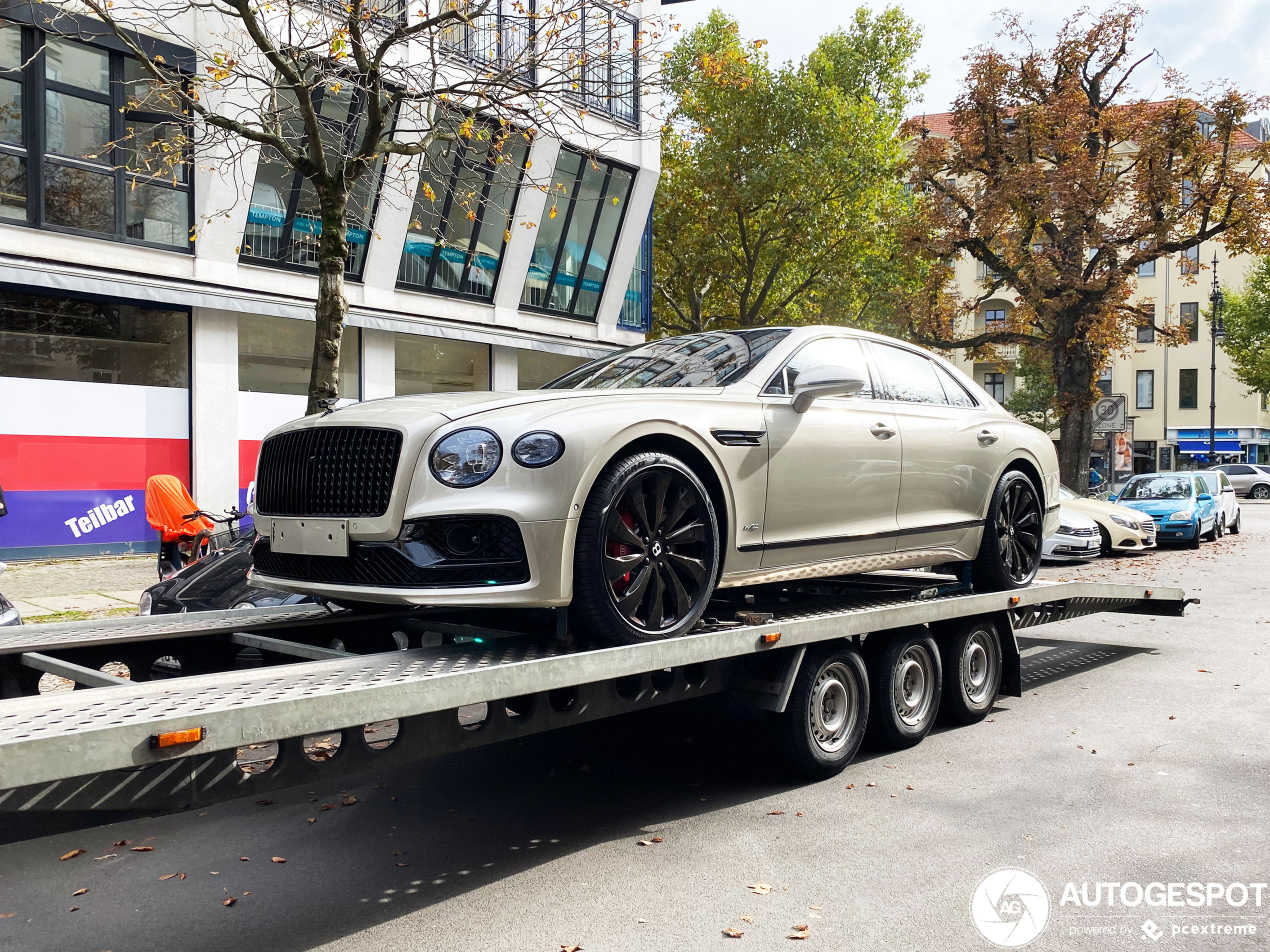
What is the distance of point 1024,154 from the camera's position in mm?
23219

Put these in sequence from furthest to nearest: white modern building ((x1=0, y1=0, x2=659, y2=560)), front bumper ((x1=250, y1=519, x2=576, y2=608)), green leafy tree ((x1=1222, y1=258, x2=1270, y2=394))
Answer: green leafy tree ((x1=1222, y1=258, x2=1270, y2=394)) < white modern building ((x1=0, y1=0, x2=659, y2=560)) < front bumper ((x1=250, y1=519, x2=576, y2=608))

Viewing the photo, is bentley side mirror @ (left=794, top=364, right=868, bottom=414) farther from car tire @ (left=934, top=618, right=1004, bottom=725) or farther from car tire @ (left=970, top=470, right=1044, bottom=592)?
car tire @ (left=970, top=470, right=1044, bottom=592)

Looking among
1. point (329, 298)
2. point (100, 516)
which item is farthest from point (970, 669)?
point (100, 516)

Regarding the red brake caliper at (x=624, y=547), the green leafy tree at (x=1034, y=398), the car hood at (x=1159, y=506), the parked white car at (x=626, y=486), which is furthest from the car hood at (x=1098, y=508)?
the green leafy tree at (x=1034, y=398)

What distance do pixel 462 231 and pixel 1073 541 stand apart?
38.0 feet

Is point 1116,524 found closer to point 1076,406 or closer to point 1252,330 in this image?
point 1076,406

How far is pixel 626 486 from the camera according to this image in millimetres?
4207

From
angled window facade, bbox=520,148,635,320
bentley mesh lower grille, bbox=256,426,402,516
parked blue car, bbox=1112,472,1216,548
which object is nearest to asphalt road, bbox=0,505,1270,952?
bentley mesh lower grille, bbox=256,426,402,516

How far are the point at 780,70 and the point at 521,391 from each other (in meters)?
19.4

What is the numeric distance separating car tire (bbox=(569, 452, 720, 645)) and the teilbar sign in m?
12.6

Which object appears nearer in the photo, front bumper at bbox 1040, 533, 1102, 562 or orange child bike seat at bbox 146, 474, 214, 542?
orange child bike seat at bbox 146, 474, 214, 542

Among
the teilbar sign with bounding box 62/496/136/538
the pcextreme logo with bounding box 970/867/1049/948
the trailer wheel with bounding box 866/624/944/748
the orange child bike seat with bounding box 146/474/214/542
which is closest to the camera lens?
the pcextreme logo with bounding box 970/867/1049/948

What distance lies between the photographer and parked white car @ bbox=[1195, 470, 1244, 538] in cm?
2169

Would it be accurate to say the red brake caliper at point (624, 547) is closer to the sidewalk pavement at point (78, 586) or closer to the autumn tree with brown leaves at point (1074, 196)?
the sidewalk pavement at point (78, 586)
